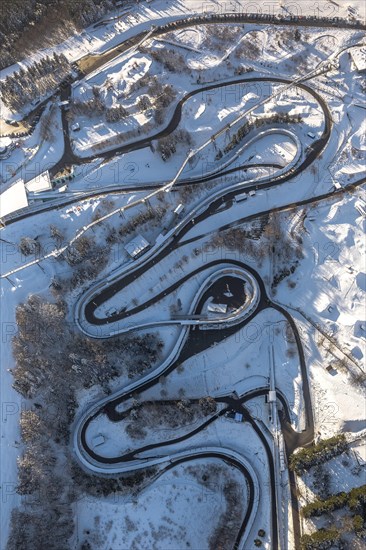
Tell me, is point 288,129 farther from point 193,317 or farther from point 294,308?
point 193,317

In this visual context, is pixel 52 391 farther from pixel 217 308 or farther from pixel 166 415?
pixel 217 308

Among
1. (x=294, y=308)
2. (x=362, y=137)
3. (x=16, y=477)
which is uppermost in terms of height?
(x=362, y=137)

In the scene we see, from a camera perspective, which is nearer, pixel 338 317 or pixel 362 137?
pixel 338 317

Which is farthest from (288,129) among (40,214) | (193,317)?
(40,214)

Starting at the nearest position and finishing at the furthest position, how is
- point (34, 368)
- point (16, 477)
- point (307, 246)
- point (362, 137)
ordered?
1. point (16, 477)
2. point (34, 368)
3. point (307, 246)
4. point (362, 137)

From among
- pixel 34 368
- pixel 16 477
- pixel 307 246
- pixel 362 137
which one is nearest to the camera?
pixel 16 477

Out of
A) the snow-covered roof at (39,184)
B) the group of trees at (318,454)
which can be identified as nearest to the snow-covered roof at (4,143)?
the snow-covered roof at (39,184)

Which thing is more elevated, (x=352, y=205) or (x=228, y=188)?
(x=228, y=188)
